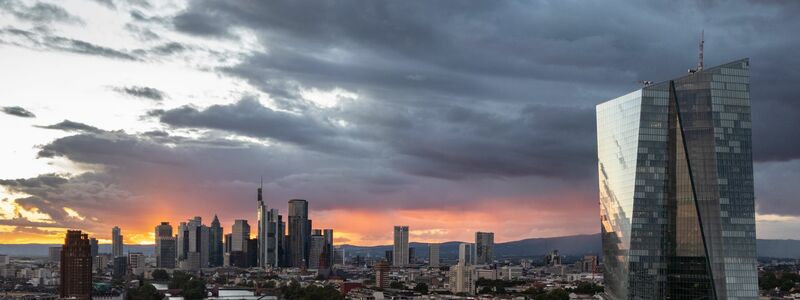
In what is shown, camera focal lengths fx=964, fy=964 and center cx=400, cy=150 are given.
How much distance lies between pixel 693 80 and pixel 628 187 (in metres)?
12.8

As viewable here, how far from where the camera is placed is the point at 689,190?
310 feet

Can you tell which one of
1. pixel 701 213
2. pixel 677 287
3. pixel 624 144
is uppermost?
pixel 624 144

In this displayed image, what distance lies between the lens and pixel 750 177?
308 feet

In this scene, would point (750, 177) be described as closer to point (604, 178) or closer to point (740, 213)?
point (740, 213)

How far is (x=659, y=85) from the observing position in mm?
96125

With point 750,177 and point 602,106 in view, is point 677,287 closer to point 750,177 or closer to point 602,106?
point 750,177

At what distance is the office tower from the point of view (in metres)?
92.9

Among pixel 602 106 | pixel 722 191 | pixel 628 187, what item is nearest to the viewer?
pixel 722 191

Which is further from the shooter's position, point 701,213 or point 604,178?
point 604,178

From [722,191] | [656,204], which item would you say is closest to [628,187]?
[656,204]

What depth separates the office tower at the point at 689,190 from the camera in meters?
92.9

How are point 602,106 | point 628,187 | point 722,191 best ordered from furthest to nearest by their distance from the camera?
1. point 602,106
2. point 628,187
3. point 722,191

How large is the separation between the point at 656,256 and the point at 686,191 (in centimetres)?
739

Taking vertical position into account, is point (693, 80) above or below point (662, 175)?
above
